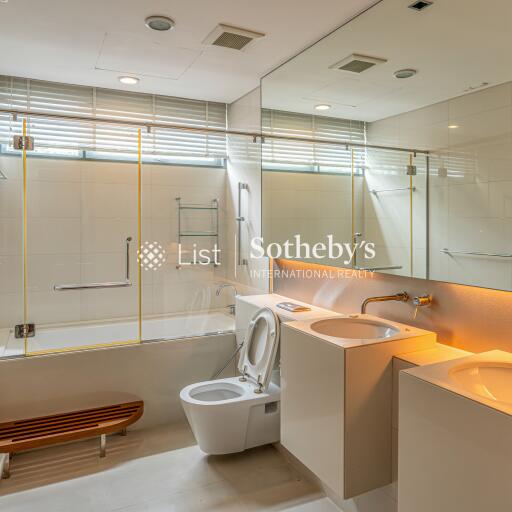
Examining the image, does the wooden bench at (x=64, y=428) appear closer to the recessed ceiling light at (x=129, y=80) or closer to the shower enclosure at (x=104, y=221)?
the shower enclosure at (x=104, y=221)

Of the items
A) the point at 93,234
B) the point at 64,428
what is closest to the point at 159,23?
the point at 93,234

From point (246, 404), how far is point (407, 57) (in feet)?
6.53

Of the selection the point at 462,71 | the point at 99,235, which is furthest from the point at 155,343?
the point at 462,71

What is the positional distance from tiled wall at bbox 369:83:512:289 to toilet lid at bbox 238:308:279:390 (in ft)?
3.43

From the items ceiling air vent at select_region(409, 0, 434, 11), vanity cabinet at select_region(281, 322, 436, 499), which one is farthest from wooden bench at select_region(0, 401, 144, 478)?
ceiling air vent at select_region(409, 0, 434, 11)

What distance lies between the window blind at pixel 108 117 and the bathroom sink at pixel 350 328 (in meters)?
2.06

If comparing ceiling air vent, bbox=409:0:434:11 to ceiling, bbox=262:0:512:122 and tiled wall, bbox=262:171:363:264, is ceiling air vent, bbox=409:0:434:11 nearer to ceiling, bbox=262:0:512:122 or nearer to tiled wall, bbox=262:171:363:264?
ceiling, bbox=262:0:512:122

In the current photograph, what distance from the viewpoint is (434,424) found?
4.39ft

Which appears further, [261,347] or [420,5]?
[261,347]

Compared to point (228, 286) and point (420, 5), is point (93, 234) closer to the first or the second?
point (228, 286)

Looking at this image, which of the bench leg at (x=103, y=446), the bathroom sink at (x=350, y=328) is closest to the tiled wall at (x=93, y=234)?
the bench leg at (x=103, y=446)

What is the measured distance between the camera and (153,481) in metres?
2.49

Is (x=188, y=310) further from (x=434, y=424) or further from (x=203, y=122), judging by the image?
(x=434, y=424)

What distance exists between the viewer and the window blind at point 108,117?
3.34 m
